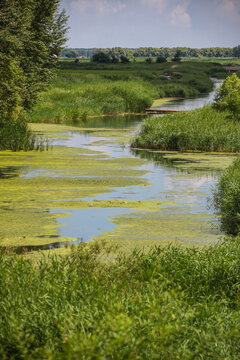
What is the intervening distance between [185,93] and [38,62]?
31.5 m

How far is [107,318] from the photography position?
4.40 metres

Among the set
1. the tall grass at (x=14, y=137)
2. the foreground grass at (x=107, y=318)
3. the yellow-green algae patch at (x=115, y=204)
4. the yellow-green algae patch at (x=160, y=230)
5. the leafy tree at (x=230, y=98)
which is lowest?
the yellow-green algae patch at (x=160, y=230)

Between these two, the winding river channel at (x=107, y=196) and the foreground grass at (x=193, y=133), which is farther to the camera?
the foreground grass at (x=193, y=133)

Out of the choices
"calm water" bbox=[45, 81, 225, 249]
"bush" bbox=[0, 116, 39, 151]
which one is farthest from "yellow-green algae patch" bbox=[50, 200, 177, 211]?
"bush" bbox=[0, 116, 39, 151]

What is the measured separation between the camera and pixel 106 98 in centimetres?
3725

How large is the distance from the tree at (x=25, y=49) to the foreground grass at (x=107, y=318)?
1100cm

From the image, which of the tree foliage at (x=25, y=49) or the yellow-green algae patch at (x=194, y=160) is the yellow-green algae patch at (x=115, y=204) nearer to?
the yellow-green algae patch at (x=194, y=160)

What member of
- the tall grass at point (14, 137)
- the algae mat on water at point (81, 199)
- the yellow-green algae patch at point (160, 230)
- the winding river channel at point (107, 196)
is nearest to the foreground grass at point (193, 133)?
the winding river channel at point (107, 196)

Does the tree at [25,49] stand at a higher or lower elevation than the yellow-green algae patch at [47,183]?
higher

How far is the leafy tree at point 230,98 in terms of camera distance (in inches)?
836

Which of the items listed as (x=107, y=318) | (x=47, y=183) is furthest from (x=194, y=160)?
(x=107, y=318)

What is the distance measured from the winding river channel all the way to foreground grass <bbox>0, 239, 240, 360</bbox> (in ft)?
6.86

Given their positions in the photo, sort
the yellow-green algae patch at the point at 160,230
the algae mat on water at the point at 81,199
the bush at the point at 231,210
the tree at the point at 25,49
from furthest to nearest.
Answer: the tree at the point at 25,49, the bush at the point at 231,210, the algae mat on water at the point at 81,199, the yellow-green algae patch at the point at 160,230

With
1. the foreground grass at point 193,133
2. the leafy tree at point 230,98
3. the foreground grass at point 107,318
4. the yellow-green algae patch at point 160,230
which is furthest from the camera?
the leafy tree at point 230,98
